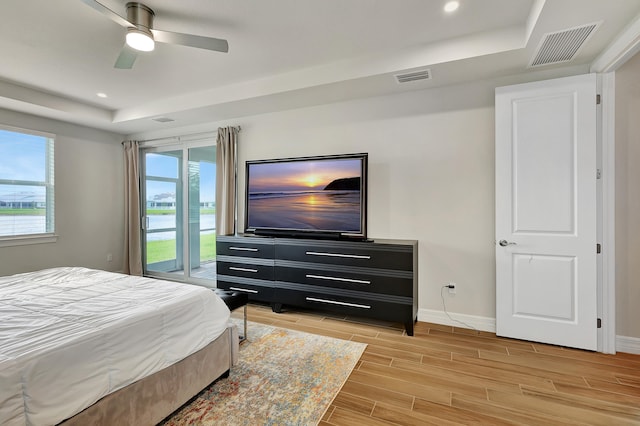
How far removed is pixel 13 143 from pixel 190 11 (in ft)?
12.0

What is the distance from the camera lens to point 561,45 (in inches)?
93.1

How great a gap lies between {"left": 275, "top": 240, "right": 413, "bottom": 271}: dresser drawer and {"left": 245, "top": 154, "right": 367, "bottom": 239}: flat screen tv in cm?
21

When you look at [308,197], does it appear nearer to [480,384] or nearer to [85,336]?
[480,384]

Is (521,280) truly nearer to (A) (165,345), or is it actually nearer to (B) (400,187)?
(B) (400,187)

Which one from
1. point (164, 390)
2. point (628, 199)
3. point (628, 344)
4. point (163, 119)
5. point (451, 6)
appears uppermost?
point (451, 6)

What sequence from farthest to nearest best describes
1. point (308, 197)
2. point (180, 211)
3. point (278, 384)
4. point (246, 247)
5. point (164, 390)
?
1. point (180, 211)
2. point (246, 247)
3. point (308, 197)
4. point (278, 384)
5. point (164, 390)

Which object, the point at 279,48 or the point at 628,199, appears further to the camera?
the point at 279,48

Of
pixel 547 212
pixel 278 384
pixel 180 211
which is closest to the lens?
pixel 278 384

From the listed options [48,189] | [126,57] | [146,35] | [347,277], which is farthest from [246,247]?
[48,189]

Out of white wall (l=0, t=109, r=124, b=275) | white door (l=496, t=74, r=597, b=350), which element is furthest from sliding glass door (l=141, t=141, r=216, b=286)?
white door (l=496, t=74, r=597, b=350)

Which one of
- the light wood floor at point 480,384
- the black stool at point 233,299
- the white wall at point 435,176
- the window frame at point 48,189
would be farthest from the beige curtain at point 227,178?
the window frame at point 48,189

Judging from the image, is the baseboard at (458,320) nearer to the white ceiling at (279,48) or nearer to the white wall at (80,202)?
the white ceiling at (279,48)

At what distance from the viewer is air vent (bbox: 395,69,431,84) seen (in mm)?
2836

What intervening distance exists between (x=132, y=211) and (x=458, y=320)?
5.26m
